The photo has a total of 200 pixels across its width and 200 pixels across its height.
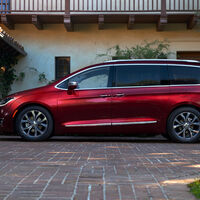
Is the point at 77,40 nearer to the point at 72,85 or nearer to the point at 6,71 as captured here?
the point at 6,71

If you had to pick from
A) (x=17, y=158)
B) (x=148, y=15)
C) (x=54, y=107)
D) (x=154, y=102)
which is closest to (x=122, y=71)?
(x=154, y=102)

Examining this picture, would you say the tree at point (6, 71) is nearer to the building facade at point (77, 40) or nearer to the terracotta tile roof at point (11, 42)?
the building facade at point (77, 40)

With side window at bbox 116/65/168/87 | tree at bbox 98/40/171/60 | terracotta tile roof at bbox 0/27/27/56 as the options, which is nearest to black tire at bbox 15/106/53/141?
side window at bbox 116/65/168/87

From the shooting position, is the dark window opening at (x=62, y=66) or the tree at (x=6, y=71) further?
the dark window opening at (x=62, y=66)

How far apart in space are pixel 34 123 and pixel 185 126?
117 inches

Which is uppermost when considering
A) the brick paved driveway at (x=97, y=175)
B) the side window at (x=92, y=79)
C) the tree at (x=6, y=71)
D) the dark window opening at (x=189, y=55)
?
the dark window opening at (x=189, y=55)

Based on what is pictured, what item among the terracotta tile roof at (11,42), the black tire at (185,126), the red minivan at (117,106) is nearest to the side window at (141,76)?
the red minivan at (117,106)

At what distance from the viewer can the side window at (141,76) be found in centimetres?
775

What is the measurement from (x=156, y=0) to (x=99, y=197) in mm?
11440

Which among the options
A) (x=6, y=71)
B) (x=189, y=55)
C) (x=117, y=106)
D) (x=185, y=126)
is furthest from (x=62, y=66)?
(x=185, y=126)

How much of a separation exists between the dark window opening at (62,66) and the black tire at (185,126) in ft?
25.2

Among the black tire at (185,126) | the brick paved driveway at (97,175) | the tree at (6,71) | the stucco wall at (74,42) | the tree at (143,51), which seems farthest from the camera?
the stucco wall at (74,42)

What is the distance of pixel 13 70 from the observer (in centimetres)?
1423

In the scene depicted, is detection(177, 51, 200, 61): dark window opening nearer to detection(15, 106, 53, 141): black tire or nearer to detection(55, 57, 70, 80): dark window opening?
detection(55, 57, 70, 80): dark window opening
